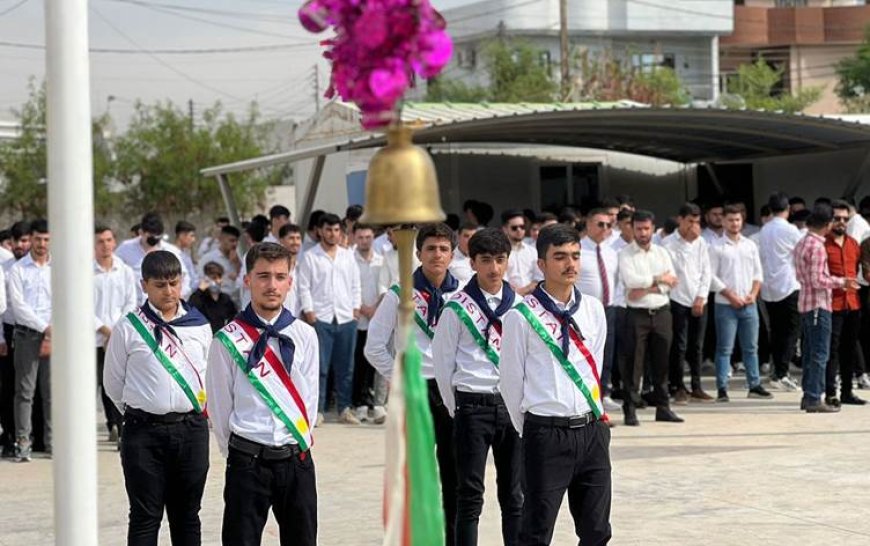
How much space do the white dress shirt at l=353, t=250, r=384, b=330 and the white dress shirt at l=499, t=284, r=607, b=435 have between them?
8388mm

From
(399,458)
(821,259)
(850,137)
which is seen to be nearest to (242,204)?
(850,137)

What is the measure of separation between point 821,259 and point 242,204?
1565 inches

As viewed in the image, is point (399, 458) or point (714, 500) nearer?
point (399, 458)

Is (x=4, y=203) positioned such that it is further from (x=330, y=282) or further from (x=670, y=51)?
(x=330, y=282)

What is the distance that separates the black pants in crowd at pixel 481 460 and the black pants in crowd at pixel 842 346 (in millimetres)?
7347

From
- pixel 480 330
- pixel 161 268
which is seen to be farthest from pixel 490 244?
pixel 161 268

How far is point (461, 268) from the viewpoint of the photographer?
11.9 meters

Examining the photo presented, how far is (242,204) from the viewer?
52.8 metres

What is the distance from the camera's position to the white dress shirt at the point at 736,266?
15834mm

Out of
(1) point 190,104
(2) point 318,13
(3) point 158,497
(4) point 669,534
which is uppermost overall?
(1) point 190,104

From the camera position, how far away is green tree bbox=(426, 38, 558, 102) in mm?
51094

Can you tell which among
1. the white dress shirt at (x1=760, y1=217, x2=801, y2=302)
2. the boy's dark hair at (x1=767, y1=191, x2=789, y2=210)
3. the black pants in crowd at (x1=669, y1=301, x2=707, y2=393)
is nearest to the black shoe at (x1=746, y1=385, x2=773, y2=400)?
the black pants in crowd at (x1=669, y1=301, x2=707, y2=393)

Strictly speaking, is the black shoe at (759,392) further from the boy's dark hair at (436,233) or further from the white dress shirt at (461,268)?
the boy's dark hair at (436,233)

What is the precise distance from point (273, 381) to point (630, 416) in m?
7.65
